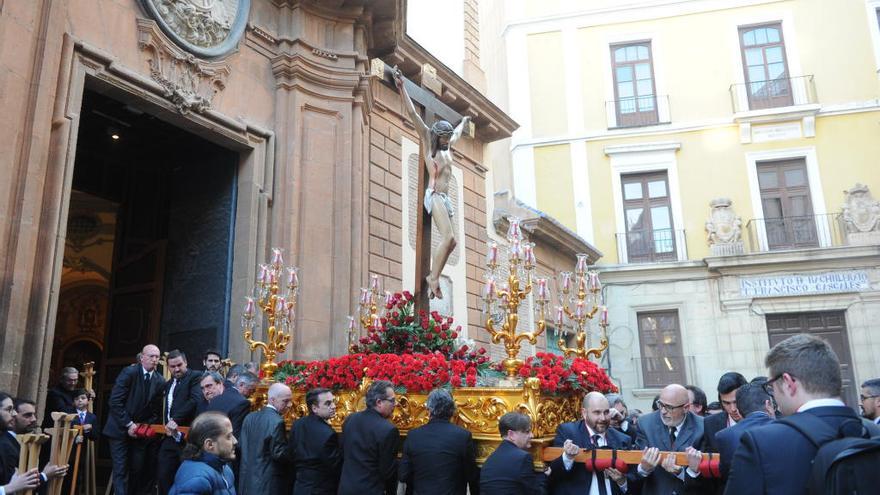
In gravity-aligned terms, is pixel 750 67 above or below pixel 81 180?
above

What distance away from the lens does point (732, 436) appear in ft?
12.8

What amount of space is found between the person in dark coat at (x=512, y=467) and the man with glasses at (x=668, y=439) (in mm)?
722

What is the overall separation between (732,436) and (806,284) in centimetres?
1829

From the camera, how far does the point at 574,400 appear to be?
6133mm

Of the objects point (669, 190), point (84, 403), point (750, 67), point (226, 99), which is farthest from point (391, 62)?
point (750, 67)

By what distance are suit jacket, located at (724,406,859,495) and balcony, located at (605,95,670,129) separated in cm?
2111

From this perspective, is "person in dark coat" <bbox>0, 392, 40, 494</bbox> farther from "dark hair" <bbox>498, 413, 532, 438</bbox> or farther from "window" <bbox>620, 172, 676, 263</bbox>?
"window" <bbox>620, 172, 676, 263</bbox>

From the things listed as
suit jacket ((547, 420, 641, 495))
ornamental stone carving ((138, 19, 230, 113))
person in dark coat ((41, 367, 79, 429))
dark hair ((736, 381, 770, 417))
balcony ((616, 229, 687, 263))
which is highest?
balcony ((616, 229, 687, 263))

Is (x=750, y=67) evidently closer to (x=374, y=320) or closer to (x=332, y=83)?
(x=332, y=83)

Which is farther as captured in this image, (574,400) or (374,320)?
(374,320)

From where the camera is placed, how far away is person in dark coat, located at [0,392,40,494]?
190 inches

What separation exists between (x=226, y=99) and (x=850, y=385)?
703 inches

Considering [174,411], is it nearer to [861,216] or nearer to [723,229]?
[723,229]

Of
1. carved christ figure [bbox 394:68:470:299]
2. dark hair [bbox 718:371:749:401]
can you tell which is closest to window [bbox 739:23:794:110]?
carved christ figure [bbox 394:68:470:299]
